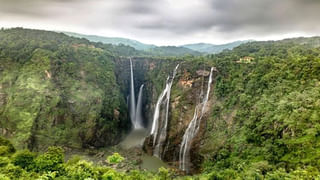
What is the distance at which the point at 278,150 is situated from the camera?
55.0 ft

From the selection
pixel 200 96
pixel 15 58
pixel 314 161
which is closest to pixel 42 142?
pixel 15 58

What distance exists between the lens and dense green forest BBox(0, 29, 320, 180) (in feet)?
49.1

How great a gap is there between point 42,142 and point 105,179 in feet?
48.9

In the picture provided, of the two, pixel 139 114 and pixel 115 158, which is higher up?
pixel 115 158

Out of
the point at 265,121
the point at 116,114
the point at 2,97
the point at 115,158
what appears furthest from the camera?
the point at 116,114

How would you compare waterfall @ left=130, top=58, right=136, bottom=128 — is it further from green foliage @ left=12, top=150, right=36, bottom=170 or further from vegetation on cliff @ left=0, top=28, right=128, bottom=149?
green foliage @ left=12, top=150, right=36, bottom=170

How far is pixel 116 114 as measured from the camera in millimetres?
31688

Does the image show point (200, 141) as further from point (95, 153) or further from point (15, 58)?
point (15, 58)

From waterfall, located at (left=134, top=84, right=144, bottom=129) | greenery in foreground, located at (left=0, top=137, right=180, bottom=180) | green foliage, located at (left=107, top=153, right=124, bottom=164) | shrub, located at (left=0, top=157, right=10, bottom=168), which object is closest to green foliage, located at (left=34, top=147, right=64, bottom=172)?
greenery in foreground, located at (left=0, top=137, right=180, bottom=180)

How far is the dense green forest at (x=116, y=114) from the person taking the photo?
15.0m

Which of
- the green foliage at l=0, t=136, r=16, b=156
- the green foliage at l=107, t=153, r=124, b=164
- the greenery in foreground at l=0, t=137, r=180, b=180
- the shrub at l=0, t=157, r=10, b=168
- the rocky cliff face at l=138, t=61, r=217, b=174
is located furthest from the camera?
the rocky cliff face at l=138, t=61, r=217, b=174

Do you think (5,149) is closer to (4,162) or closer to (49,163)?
(4,162)

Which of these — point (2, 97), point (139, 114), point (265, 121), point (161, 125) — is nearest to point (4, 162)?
point (161, 125)

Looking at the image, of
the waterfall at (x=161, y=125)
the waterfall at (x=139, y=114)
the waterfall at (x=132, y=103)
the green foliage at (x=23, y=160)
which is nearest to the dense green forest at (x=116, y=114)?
the green foliage at (x=23, y=160)
